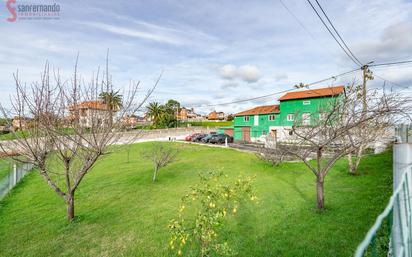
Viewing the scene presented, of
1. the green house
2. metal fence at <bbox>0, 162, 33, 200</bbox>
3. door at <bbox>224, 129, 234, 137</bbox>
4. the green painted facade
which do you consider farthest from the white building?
door at <bbox>224, 129, 234, 137</bbox>

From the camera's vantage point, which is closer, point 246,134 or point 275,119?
point 275,119

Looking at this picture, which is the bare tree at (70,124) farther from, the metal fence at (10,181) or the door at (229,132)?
the door at (229,132)

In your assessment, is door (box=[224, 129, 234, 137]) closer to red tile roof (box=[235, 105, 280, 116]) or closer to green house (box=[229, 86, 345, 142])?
green house (box=[229, 86, 345, 142])

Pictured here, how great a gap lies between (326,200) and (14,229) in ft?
34.6

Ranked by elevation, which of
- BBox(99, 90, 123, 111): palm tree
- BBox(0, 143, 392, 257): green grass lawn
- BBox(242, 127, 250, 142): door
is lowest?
BBox(0, 143, 392, 257): green grass lawn

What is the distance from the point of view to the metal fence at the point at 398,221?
4.41ft

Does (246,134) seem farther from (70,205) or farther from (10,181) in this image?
(70,205)

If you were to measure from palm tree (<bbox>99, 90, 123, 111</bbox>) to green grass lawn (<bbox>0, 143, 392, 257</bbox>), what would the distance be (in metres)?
2.06

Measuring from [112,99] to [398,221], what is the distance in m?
6.78

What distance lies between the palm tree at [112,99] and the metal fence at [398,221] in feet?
20.0

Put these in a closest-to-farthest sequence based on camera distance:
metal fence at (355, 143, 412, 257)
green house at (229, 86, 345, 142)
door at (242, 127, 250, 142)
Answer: metal fence at (355, 143, 412, 257), green house at (229, 86, 345, 142), door at (242, 127, 250, 142)

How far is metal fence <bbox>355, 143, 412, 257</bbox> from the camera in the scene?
1.34 metres

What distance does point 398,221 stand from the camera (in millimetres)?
1861

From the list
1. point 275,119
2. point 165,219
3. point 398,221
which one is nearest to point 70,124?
point 165,219
